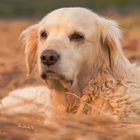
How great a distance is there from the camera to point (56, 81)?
8.84 m

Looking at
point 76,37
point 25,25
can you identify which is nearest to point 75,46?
point 76,37

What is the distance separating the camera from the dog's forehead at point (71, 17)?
887 centimetres

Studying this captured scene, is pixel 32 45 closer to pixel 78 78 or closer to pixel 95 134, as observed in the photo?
pixel 78 78

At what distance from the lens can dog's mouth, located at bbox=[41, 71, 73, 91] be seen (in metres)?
8.54

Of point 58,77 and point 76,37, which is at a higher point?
point 76,37

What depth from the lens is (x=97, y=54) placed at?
905cm

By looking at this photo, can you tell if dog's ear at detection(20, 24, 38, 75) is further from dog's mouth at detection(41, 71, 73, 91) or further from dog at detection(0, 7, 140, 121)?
dog's mouth at detection(41, 71, 73, 91)

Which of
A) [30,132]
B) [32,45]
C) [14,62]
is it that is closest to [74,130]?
[30,132]

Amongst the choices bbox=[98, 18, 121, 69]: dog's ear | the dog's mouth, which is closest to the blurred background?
bbox=[98, 18, 121, 69]: dog's ear

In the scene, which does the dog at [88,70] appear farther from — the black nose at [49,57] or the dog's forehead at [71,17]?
the black nose at [49,57]

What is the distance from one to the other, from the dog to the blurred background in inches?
33.9

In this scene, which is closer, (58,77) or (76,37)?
(58,77)

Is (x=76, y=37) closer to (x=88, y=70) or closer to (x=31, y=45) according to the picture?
(x=88, y=70)

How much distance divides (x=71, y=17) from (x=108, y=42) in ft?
1.83
